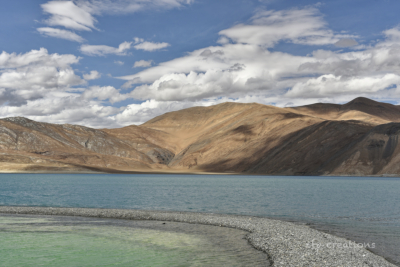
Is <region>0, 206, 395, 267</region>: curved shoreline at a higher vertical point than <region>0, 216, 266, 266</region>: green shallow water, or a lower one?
higher

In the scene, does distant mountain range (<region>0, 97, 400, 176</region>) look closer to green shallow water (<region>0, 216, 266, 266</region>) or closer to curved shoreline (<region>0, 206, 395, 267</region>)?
curved shoreline (<region>0, 206, 395, 267</region>)

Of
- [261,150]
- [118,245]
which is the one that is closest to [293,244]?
[118,245]

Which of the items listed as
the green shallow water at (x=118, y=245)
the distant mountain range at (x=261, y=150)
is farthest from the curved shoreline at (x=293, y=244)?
the distant mountain range at (x=261, y=150)

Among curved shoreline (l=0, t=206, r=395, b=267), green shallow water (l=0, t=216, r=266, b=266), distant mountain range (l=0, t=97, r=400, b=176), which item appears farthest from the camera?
distant mountain range (l=0, t=97, r=400, b=176)

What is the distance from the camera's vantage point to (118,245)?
2077 centimetres

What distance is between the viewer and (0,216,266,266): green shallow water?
683 inches

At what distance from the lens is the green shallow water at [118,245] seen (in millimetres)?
17344

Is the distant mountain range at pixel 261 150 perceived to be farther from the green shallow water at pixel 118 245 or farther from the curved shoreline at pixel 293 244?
the green shallow water at pixel 118 245

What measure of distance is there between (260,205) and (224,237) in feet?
61.3

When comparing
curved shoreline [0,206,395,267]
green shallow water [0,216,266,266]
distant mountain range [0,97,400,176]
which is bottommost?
green shallow water [0,216,266,266]

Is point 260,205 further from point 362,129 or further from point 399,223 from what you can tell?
point 362,129

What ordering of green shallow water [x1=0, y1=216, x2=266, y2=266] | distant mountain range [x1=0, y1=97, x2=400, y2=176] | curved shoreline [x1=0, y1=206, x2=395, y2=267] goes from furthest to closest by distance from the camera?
1. distant mountain range [x1=0, y1=97, x2=400, y2=176]
2. green shallow water [x1=0, y1=216, x2=266, y2=266]
3. curved shoreline [x1=0, y1=206, x2=395, y2=267]

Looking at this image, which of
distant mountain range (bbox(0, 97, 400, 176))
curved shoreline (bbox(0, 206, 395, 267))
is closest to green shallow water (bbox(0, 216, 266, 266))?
curved shoreline (bbox(0, 206, 395, 267))

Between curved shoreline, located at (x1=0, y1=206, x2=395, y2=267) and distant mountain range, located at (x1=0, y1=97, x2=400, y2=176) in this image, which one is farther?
distant mountain range, located at (x1=0, y1=97, x2=400, y2=176)
